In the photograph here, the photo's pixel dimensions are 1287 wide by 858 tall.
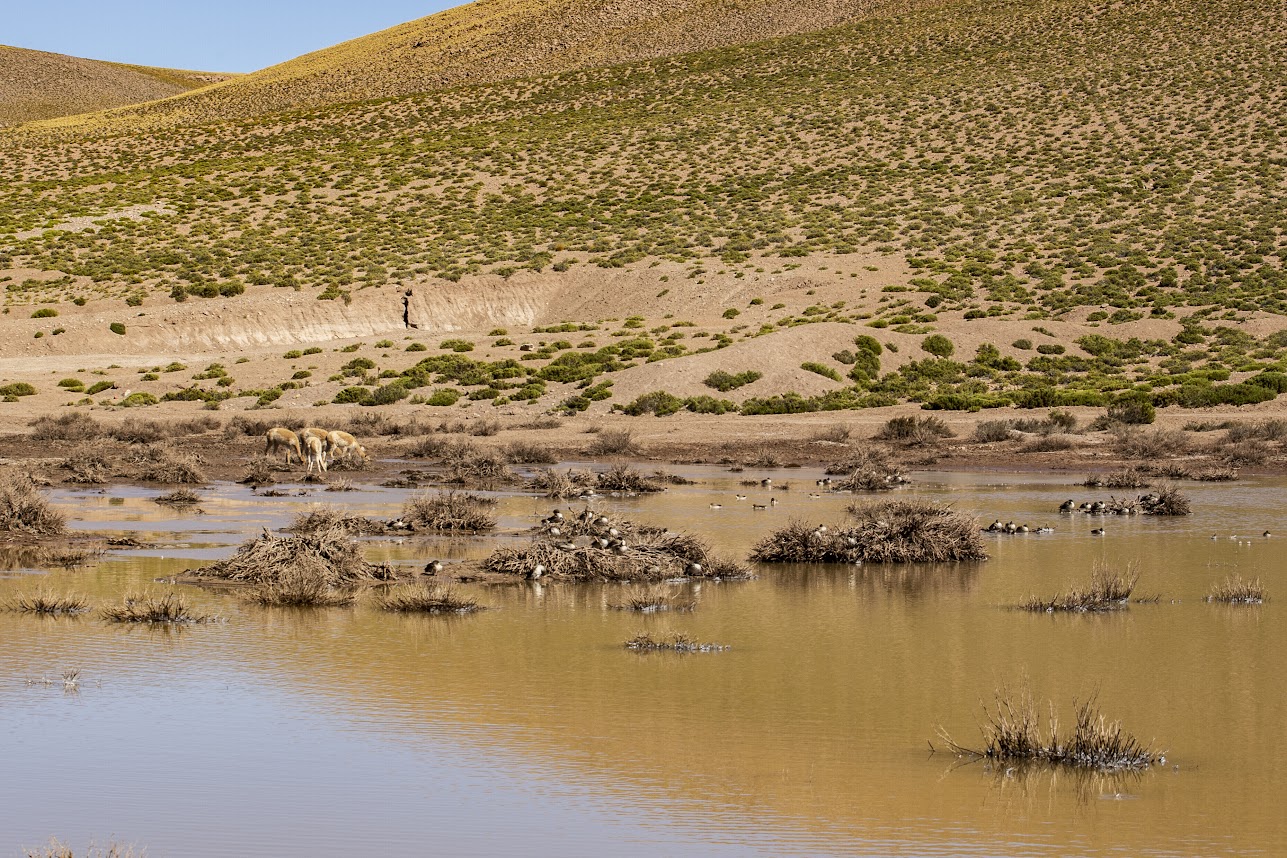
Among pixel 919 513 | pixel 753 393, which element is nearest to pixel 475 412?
pixel 753 393

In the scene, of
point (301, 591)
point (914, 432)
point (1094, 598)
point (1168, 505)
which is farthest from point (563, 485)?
point (914, 432)

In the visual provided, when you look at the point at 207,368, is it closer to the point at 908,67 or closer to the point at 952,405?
the point at 952,405

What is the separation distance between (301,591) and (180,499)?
9.78 m

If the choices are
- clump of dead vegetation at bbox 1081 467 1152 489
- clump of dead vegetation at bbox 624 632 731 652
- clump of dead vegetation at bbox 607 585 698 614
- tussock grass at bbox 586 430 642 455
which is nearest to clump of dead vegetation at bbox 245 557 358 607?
clump of dead vegetation at bbox 607 585 698 614

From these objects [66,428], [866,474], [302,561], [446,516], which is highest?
[66,428]

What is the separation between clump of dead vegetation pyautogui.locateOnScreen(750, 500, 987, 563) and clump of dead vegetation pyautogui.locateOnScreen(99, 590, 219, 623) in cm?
611

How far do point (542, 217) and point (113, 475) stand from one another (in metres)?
44.9

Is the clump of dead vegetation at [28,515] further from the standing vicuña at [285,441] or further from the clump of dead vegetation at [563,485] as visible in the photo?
the standing vicuña at [285,441]

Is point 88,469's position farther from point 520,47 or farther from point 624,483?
point 520,47

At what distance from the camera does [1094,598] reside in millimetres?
13445

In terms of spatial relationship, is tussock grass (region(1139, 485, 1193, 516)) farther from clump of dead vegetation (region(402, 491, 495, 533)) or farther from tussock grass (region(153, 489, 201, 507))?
tussock grass (region(153, 489, 201, 507))

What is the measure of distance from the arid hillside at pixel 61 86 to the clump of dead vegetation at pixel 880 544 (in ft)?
551

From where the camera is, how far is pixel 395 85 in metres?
110

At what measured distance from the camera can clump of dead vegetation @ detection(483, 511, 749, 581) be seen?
49.3ft
